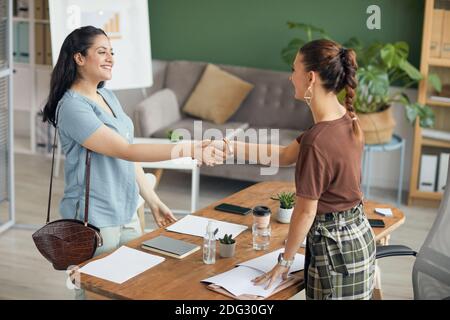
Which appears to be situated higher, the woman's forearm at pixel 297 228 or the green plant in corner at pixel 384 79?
the green plant in corner at pixel 384 79

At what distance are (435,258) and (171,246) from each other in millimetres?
1030

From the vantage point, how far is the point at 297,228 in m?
2.63

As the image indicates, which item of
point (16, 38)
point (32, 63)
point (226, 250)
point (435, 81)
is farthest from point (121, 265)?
point (16, 38)

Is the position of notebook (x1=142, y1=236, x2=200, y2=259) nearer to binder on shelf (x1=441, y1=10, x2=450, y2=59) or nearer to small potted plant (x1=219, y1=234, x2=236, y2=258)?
small potted plant (x1=219, y1=234, x2=236, y2=258)

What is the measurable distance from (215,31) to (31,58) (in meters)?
1.59

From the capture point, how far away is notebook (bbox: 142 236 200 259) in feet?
9.61

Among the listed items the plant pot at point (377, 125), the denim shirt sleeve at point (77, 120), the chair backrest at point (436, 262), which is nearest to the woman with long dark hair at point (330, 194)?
the chair backrest at point (436, 262)

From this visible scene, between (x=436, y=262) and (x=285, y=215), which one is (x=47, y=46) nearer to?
(x=285, y=215)

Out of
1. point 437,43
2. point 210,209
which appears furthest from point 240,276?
point 437,43

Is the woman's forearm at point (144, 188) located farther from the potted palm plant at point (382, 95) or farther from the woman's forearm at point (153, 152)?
the potted palm plant at point (382, 95)

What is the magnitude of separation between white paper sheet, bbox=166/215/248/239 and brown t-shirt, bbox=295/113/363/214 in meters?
0.62

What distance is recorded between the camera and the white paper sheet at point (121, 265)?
8.96 feet

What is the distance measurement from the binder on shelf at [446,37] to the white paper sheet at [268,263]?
3.28 m
